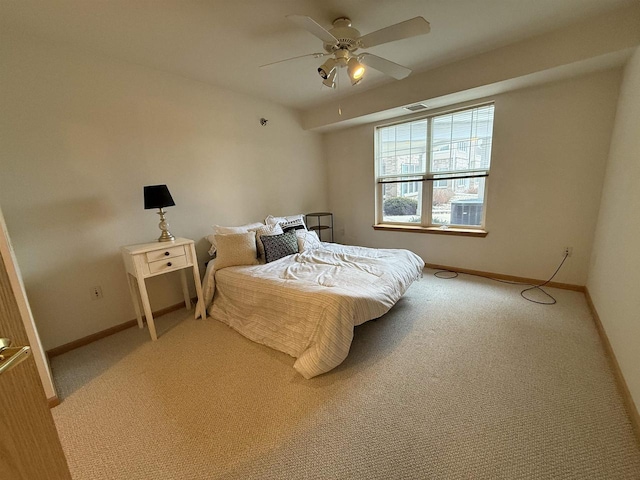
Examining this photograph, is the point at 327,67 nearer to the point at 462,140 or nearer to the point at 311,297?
the point at 311,297

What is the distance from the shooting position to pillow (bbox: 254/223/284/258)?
9.51 feet

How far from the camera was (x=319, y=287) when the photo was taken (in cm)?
201

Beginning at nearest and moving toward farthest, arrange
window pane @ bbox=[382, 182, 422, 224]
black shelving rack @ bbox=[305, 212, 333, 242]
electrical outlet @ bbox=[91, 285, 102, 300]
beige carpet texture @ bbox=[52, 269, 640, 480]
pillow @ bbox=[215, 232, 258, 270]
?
1. beige carpet texture @ bbox=[52, 269, 640, 480]
2. electrical outlet @ bbox=[91, 285, 102, 300]
3. pillow @ bbox=[215, 232, 258, 270]
4. window pane @ bbox=[382, 182, 422, 224]
5. black shelving rack @ bbox=[305, 212, 333, 242]

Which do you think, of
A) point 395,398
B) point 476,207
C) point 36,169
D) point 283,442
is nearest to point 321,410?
point 283,442

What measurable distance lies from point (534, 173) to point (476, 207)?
2.22 ft

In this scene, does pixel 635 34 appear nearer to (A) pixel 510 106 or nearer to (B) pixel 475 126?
(A) pixel 510 106

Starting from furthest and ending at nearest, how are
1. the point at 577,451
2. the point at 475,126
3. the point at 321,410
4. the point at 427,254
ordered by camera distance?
1. the point at 427,254
2. the point at 475,126
3. the point at 321,410
4. the point at 577,451

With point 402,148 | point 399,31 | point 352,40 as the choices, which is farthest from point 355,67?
point 402,148

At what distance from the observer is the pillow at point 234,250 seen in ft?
8.80

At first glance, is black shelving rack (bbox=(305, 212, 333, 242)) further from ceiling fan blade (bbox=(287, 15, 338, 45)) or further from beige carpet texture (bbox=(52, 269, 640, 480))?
ceiling fan blade (bbox=(287, 15, 338, 45))

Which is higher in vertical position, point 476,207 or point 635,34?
point 635,34

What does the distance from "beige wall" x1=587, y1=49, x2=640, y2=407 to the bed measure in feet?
4.40

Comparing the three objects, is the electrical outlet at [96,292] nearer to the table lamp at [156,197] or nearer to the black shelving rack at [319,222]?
the table lamp at [156,197]

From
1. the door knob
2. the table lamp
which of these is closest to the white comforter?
the table lamp
